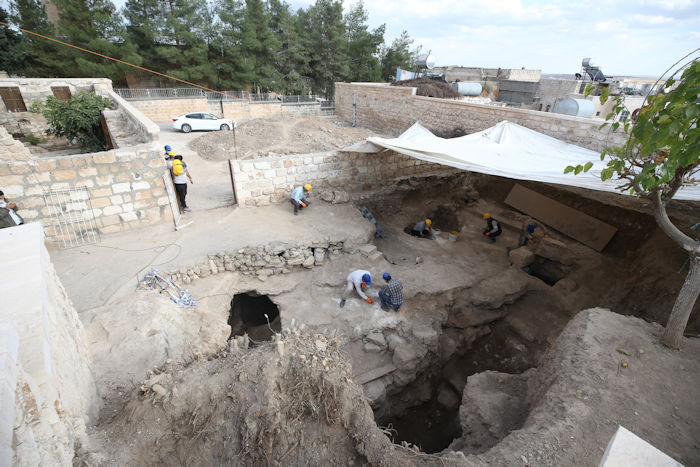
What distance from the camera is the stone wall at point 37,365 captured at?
5.23ft

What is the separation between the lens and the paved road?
9.15m

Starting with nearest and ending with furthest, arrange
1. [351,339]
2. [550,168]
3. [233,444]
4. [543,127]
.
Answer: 1. [233,444]
2. [351,339]
3. [550,168]
4. [543,127]

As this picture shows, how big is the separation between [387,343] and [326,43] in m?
30.2

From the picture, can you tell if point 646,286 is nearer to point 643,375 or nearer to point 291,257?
point 643,375

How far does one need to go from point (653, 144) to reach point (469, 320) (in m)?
4.81

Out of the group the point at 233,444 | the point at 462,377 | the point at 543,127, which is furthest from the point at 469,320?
the point at 543,127

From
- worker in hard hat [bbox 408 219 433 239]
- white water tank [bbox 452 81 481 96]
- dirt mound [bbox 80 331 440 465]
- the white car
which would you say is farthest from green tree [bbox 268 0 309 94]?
dirt mound [bbox 80 331 440 465]

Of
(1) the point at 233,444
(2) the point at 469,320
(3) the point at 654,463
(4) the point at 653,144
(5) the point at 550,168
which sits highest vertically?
(4) the point at 653,144

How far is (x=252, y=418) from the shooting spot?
291 cm

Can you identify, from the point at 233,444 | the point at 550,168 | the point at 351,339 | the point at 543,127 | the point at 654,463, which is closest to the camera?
the point at 654,463

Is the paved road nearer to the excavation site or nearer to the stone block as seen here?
the excavation site

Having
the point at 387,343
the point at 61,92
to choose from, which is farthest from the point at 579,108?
the point at 61,92

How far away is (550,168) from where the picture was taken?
6.39 meters

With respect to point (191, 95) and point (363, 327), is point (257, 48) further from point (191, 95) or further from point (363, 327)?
point (363, 327)
